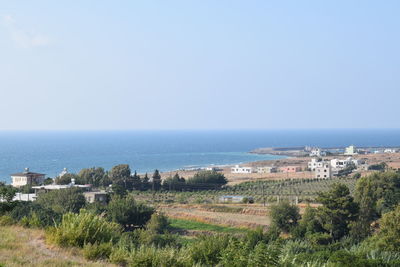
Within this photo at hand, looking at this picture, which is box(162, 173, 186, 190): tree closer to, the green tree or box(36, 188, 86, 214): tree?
the green tree

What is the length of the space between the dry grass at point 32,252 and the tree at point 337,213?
23.6 metres

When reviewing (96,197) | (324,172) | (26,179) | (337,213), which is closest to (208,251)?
(337,213)

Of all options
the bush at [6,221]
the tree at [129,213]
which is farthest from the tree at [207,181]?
the bush at [6,221]

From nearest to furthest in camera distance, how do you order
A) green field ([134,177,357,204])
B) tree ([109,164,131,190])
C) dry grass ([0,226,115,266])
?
dry grass ([0,226,115,266]) → green field ([134,177,357,204]) → tree ([109,164,131,190])

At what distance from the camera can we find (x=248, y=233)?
2288 centimetres

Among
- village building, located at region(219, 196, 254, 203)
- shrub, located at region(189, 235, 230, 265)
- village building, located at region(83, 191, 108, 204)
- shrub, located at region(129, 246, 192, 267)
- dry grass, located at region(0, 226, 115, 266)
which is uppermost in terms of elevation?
dry grass, located at region(0, 226, 115, 266)

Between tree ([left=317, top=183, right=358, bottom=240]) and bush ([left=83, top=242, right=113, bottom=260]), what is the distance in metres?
23.6

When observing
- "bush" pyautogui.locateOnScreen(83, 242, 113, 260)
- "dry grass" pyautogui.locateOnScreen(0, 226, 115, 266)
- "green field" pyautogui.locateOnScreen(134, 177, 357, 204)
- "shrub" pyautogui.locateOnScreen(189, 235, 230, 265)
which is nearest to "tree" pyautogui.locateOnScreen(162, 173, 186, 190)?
"green field" pyautogui.locateOnScreen(134, 177, 357, 204)

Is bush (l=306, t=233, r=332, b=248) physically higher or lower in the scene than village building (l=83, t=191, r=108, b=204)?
lower

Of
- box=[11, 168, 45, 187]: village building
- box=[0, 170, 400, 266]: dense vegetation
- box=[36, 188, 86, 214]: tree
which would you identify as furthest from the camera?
box=[11, 168, 45, 187]: village building

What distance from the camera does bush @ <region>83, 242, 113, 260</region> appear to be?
332 inches

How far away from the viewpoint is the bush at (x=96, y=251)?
8430 millimetres

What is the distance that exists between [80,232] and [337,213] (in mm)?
24223

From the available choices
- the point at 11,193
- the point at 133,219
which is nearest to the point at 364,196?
the point at 133,219
